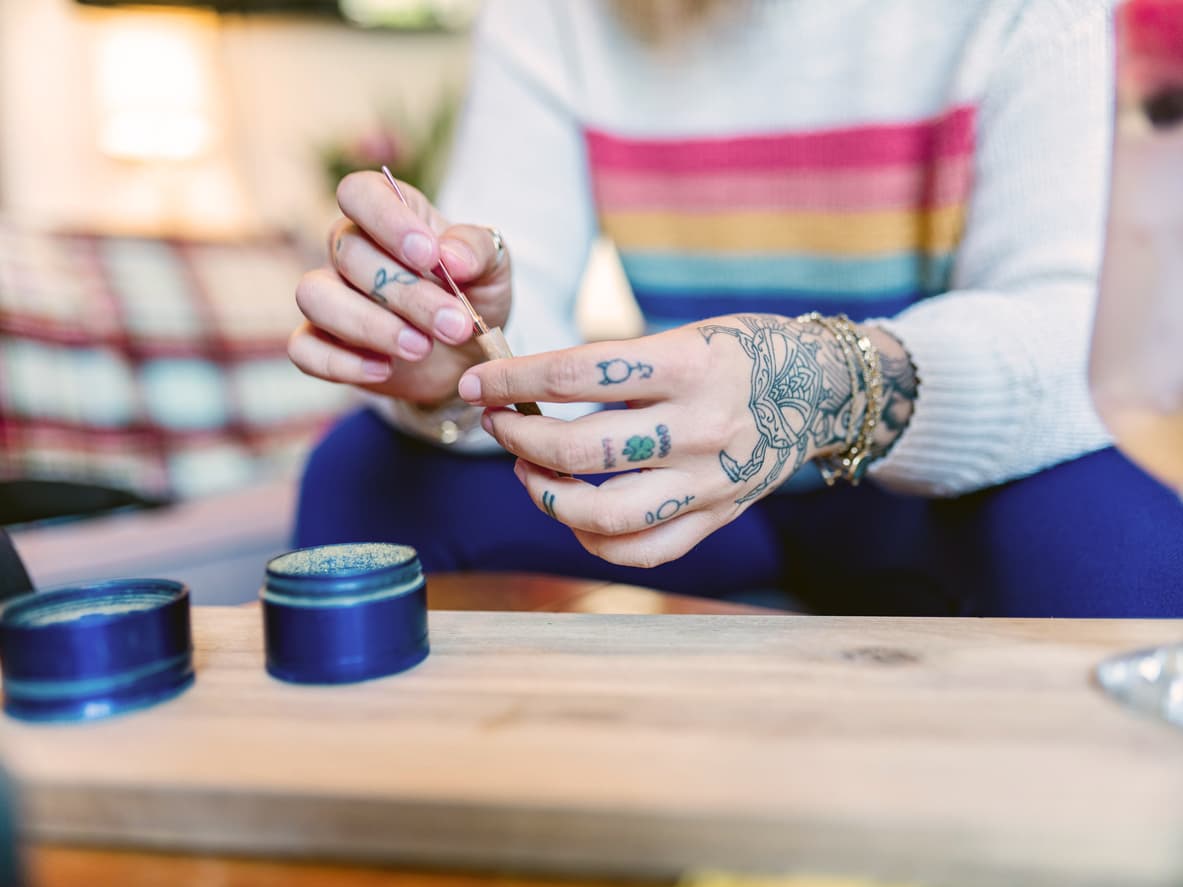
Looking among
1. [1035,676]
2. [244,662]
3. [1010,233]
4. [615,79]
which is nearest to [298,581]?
[244,662]

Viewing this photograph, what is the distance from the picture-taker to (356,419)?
1.02 m

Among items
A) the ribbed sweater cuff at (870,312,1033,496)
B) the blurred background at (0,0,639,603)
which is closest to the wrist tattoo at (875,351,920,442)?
the ribbed sweater cuff at (870,312,1033,496)

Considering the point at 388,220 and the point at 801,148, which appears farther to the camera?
the point at 801,148

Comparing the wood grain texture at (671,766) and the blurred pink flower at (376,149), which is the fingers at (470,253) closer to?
the wood grain texture at (671,766)

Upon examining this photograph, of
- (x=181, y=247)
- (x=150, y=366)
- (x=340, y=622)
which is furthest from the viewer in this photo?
(x=181, y=247)

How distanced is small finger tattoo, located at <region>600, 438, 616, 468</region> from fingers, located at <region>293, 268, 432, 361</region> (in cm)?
19

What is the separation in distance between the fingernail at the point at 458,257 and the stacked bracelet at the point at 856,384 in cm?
24

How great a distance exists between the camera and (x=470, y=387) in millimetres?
573

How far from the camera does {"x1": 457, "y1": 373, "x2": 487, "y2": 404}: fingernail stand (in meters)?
0.57

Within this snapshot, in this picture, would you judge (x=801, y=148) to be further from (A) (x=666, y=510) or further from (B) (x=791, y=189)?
(A) (x=666, y=510)

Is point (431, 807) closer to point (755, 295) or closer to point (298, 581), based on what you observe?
point (298, 581)

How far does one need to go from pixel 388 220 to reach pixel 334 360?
14 cm

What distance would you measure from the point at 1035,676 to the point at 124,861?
430mm

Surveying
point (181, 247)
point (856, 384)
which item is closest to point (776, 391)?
point (856, 384)
